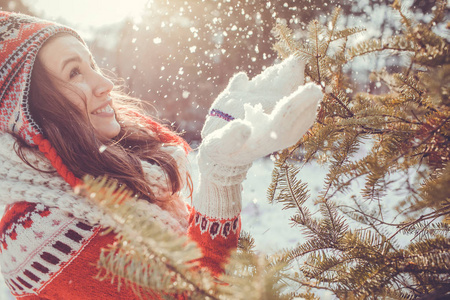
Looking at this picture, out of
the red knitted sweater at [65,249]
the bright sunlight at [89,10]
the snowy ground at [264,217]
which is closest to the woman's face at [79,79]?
the red knitted sweater at [65,249]

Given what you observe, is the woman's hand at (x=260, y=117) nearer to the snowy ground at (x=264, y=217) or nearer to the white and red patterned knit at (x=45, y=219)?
the white and red patterned knit at (x=45, y=219)

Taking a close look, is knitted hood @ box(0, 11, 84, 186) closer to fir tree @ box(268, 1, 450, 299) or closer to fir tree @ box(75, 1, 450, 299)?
fir tree @ box(75, 1, 450, 299)

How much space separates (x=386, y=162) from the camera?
1.32ft

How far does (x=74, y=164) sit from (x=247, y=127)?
0.63 metres

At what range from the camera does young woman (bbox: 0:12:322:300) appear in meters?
0.71

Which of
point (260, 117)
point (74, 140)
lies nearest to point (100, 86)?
point (74, 140)

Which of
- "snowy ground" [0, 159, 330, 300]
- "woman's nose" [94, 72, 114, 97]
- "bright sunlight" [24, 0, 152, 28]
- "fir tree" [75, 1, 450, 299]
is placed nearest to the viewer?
"fir tree" [75, 1, 450, 299]

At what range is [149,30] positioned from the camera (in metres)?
4.09

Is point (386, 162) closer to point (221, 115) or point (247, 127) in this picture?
point (247, 127)

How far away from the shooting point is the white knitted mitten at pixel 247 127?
0.49 meters

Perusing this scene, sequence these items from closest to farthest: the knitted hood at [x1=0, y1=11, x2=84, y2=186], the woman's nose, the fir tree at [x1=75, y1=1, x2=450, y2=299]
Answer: the fir tree at [x1=75, y1=1, x2=450, y2=299] → the knitted hood at [x1=0, y1=11, x2=84, y2=186] → the woman's nose

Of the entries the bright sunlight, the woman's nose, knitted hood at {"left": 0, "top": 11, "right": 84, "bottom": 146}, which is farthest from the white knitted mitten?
the bright sunlight

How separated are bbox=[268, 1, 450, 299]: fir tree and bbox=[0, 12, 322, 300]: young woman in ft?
0.28

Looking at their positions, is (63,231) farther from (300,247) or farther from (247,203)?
(247,203)
